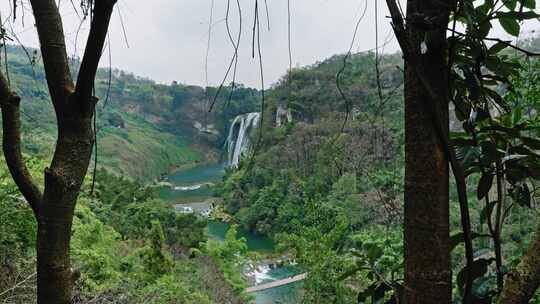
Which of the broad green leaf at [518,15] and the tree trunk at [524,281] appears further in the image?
the broad green leaf at [518,15]

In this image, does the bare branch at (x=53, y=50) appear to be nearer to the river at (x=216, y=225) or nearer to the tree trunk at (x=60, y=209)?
the tree trunk at (x=60, y=209)

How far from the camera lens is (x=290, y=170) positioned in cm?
1902

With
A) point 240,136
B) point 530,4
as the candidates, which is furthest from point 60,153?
point 240,136

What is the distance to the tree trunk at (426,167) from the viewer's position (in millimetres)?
438

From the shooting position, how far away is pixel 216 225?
19422 mm

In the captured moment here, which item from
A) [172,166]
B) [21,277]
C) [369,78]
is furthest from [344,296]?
[172,166]

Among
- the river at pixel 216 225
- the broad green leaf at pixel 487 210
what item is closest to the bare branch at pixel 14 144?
the broad green leaf at pixel 487 210

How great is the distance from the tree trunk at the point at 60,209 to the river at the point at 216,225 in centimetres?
850

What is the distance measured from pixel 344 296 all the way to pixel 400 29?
7149mm

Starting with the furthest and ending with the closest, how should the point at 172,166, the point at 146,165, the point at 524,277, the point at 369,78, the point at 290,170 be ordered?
the point at 172,166
the point at 146,165
the point at 369,78
the point at 290,170
the point at 524,277

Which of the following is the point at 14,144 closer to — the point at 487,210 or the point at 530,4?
the point at 487,210

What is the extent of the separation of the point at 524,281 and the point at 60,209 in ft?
1.75

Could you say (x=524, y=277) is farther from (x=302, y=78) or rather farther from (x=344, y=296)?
(x=302, y=78)

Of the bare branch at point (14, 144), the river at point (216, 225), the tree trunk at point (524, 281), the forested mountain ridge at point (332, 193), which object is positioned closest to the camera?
the tree trunk at point (524, 281)
